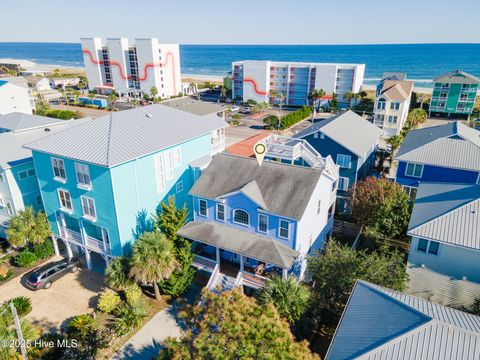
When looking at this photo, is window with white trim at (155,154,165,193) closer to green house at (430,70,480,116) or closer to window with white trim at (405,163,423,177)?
window with white trim at (405,163,423,177)

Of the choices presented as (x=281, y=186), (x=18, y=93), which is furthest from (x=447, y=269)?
(x=18, y=93)

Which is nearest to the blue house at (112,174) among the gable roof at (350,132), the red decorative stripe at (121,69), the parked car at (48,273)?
the parked car at (48,273)

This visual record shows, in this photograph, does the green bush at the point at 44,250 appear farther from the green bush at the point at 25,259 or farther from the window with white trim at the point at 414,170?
the window with white trim at the point at 414,170

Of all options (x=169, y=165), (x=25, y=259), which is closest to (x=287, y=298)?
(x=169, y=165)

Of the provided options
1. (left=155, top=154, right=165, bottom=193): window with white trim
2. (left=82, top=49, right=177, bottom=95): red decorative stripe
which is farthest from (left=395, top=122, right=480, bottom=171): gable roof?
(left=82, top=49, right=177, bottom=95): red decorative stripe

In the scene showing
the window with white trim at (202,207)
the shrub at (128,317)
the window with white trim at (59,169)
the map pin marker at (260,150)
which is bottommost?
the shrub at (128,317)

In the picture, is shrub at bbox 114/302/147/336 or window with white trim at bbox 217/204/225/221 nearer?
shrub at bbox 114/302/147/336

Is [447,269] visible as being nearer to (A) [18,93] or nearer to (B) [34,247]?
(B) [34,247]
